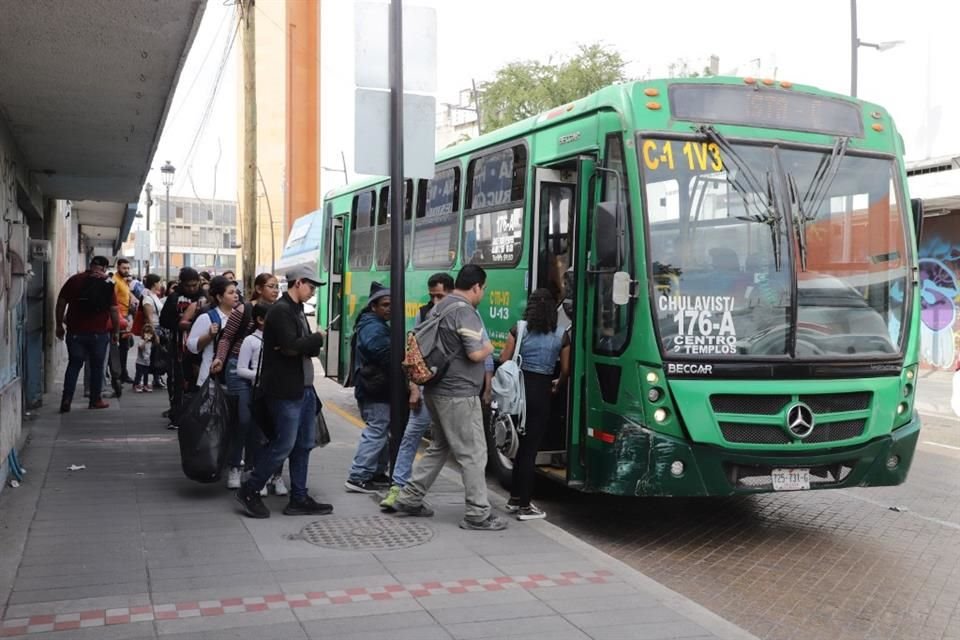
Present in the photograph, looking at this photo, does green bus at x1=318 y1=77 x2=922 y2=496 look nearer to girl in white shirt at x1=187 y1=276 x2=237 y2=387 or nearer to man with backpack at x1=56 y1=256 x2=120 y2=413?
girl in white shirt at x1=187 y1=276 x2=237 y2=387

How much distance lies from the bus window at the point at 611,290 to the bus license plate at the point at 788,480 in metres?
1.35

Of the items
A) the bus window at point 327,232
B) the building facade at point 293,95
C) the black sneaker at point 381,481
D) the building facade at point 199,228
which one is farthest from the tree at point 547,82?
the building facade at point 199,228

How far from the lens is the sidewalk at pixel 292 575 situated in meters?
4.59

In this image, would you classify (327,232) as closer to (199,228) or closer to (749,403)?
(749,403)

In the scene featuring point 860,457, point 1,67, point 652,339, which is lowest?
point 860,457

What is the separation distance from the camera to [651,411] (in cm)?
630

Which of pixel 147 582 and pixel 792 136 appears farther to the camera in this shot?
pixel 792 136

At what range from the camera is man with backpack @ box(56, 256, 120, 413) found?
11.8 meters

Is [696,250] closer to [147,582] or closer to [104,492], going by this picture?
[147,582]

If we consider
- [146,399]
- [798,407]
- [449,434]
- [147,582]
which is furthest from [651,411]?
[146,399]

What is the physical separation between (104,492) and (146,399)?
6.69 meters

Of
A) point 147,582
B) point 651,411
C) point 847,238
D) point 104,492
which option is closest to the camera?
point 147,582

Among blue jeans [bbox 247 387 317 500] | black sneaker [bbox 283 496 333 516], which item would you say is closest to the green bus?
black sneaker [bbox 283 496 333 516]

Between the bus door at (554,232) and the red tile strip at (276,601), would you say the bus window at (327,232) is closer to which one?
the bus door at (554,232)
